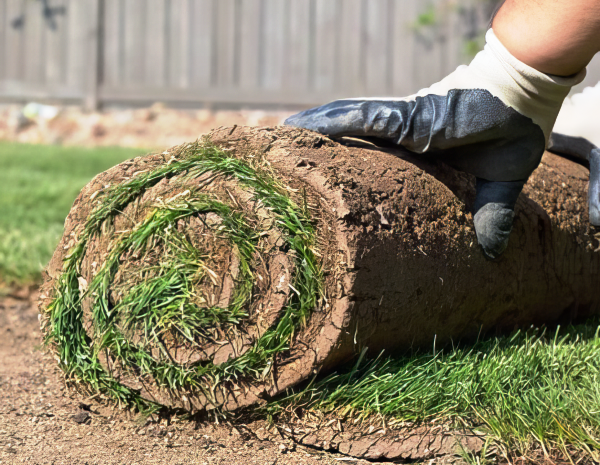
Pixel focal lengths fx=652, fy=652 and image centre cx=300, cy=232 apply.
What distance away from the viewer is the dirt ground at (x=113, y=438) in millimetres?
1602

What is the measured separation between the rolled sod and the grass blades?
74 millimetres

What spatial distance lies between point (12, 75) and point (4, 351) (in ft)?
22.8

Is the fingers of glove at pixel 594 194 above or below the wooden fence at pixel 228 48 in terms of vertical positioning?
below

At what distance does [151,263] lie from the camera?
177 cm

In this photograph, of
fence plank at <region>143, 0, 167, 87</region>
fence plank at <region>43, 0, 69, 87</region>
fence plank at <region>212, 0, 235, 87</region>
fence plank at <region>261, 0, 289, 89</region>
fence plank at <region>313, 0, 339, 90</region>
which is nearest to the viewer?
fence plank at <region>313, 0, 339, 90</region>

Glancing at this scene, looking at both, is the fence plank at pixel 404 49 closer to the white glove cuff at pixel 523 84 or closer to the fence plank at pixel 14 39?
the fence plank at pixel 14 39

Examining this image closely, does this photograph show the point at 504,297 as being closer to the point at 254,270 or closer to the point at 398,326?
the point at 398,326

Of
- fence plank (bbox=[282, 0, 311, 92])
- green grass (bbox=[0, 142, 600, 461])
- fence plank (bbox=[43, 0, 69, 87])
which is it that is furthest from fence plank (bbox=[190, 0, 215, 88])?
green grass (bbox=[0, 142, 600, 461])

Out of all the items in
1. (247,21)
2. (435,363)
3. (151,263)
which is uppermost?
(247,21)

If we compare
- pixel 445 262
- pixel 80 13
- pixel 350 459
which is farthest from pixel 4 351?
pixel 80 13

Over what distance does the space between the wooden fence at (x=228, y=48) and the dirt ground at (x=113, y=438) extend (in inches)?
239

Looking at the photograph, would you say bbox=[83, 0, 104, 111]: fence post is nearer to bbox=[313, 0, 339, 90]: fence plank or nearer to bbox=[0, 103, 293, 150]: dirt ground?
bbox=[0, 103, 293, 150]: dirt ground

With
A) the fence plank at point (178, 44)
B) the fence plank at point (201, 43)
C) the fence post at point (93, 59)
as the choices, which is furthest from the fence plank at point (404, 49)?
the fence post at point (93, 59)

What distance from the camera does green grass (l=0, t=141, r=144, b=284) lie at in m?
3.34
